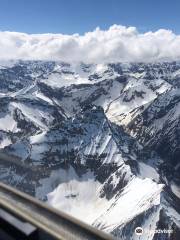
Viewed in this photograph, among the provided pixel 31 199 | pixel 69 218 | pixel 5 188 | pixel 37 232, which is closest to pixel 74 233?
pixel 69 218

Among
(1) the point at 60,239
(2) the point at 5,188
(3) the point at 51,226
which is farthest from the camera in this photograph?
(2) the point at 5,188

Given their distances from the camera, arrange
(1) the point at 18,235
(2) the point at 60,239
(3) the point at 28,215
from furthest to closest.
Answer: (3) the point at 28,215 < (2) the point at 60,239 < (1) the point at 18,235

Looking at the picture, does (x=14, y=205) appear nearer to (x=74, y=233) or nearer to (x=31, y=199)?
(x=31, y=199)

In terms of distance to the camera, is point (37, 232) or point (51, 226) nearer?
point (37, 232)

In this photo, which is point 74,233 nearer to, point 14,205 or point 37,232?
point 37,232

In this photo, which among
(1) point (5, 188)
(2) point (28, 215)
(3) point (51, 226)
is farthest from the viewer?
(1) point (5, 188)

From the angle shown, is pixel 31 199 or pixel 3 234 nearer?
pixel 3 234

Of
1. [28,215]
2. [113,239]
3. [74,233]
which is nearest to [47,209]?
[28,215]

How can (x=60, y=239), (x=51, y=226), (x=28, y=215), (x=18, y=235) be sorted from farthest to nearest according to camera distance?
(x=28, y=215) → (x=51, y=226) → (x=60, y=239) → (x=18, y=235)
